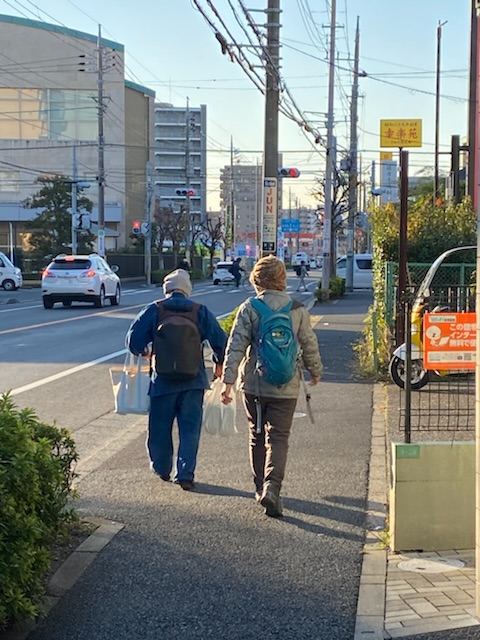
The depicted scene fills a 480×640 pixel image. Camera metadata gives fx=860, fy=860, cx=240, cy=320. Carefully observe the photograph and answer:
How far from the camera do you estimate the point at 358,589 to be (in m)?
4.65

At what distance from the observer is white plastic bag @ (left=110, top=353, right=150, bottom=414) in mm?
7141

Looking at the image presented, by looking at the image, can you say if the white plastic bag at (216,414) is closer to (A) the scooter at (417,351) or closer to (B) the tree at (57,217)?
(A) the scooter at (417,351)

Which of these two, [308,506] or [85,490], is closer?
[308,506]

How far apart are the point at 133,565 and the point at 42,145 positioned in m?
69.4

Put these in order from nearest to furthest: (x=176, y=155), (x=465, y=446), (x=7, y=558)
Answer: (x=7, y=558) → (x=465, y=446) → (x=176, y=155)

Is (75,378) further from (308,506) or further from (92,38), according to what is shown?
(92,38)

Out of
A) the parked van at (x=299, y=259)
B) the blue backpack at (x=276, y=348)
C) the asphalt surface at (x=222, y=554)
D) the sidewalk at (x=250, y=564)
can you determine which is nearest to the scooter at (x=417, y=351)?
the asphalt surface at (x=222, y=554)

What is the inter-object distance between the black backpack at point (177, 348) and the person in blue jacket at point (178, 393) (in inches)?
4.0

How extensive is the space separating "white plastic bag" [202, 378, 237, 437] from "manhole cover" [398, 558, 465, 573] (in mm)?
2187

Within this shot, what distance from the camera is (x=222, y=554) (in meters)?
5.11

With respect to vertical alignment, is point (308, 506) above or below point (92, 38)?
below

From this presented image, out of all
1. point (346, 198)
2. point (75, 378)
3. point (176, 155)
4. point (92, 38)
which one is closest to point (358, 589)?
point (75, 378)

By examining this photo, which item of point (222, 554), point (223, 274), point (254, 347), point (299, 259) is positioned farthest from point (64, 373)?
point (299, 259)

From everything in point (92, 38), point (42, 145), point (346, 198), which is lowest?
point (346, 198)
